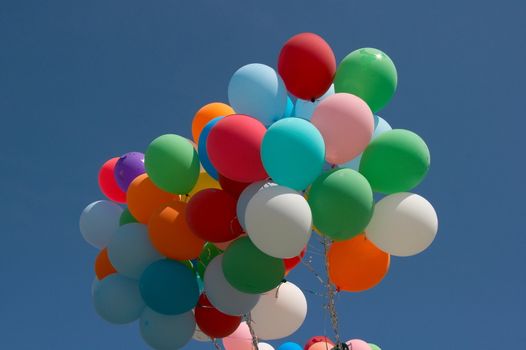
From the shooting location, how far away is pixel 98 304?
5.79 metres

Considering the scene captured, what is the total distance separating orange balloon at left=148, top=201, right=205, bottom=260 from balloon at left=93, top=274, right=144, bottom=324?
2.03ft

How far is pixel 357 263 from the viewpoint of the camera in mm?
5230

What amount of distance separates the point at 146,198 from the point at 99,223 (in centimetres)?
92

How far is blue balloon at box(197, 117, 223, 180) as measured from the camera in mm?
5445

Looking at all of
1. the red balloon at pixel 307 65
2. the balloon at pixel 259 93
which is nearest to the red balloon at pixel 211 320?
the balloon at pixel 259 93

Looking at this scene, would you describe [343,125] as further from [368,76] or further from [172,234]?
[172,234]

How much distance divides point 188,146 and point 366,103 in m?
1.71

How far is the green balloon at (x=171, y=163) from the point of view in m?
5.39

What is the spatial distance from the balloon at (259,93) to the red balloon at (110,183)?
1692 millimetres

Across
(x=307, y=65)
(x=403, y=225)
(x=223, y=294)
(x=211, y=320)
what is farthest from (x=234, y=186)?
(x=403, y=225)

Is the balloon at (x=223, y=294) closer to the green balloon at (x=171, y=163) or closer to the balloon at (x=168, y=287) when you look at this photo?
the balloon at (x=168, y=287)

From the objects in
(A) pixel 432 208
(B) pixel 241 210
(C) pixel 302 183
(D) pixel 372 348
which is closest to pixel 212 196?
(B) pixel 241 210

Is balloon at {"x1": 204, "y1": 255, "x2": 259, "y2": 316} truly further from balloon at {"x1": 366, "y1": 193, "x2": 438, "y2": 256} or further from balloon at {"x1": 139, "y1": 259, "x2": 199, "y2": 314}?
balloon at {"x1": 366, "y1": 193, "x2": 438, "y2": 256}

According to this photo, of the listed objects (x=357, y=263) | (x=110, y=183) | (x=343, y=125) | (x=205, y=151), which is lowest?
(x=110, y=183)
